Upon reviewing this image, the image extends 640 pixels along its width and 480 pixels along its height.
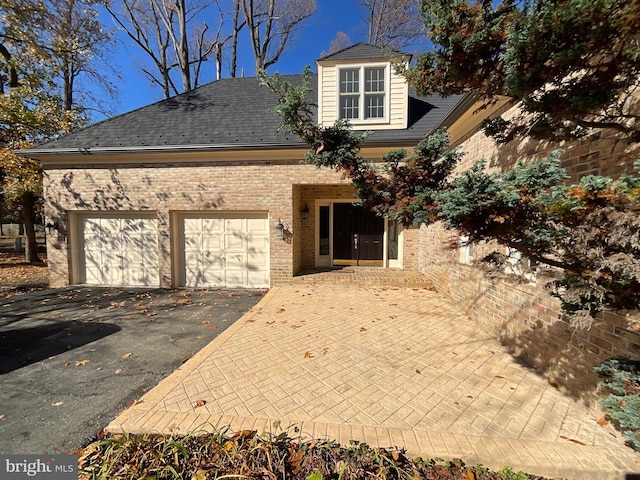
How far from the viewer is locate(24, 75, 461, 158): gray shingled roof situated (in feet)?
23.3

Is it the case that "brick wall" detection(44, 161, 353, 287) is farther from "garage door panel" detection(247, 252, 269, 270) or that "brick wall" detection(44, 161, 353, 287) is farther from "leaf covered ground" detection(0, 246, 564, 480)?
"leaf covered ground" detection(0, 246, 564, 480)

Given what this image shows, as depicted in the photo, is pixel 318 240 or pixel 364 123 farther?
pixel 318 240

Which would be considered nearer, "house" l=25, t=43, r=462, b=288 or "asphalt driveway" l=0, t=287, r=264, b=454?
"asphalt driveway" l=0, t=287, r=264, b=454

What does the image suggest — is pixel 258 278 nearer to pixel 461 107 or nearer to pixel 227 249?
pixel 227 249

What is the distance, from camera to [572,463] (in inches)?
77.9

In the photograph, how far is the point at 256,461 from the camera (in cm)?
195

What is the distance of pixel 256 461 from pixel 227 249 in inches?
246

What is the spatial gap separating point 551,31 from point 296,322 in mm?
4649

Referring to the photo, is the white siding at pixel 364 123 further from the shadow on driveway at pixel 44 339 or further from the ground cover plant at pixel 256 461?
the ground cover plant at pixel 256 461

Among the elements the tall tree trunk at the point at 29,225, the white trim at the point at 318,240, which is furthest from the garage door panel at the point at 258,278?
the tall tree trunk at the point at 29,225

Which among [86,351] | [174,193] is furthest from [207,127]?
[86,351]

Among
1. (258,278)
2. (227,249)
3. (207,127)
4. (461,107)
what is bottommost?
(258,278)

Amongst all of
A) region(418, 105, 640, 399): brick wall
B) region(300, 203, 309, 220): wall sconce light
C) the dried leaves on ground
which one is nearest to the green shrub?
region(418, 105, 640, 399): brick wall

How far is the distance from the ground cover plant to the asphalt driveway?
2.21 ft
